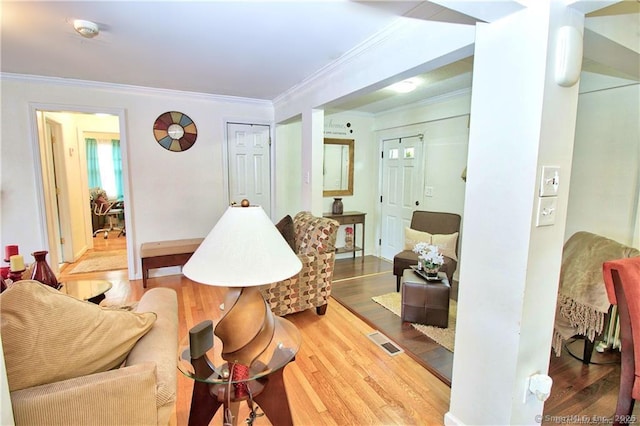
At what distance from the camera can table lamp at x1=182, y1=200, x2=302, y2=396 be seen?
3.51 feet

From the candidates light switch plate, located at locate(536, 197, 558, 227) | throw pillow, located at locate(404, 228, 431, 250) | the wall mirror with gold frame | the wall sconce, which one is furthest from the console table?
the wall sconce

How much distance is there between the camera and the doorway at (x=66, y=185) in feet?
11.2

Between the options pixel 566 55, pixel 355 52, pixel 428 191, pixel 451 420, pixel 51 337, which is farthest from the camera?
pixel 428 191

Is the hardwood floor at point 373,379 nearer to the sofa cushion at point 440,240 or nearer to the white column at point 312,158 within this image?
the sofa cushion at point 440,240

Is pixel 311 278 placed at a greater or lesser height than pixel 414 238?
lesser

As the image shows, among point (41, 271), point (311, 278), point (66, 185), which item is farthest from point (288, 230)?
point (66, 185)

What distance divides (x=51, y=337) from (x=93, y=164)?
7929 millimetres

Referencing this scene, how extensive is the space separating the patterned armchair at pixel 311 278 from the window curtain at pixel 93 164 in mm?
6814

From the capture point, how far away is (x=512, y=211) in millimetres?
1293

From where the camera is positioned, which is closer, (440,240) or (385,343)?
(385,343)

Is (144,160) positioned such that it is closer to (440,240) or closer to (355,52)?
(355,52)

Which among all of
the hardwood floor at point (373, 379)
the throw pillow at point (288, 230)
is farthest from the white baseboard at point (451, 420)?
the throw pillow at point (288, 230)

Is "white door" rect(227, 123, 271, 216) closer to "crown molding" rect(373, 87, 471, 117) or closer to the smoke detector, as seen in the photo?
"crown molding" rect(373, 87, 471, 117)

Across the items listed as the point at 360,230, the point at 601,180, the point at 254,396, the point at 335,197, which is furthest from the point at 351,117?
the point at 254,396
